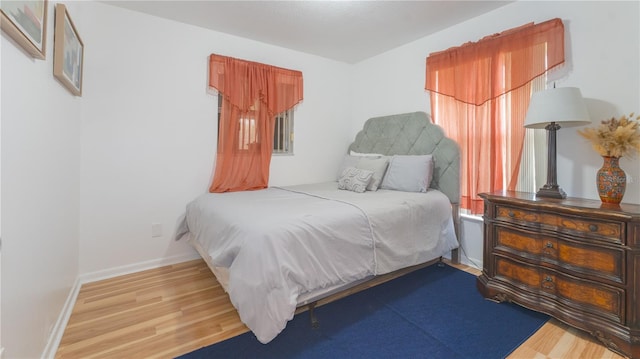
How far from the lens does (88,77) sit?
8.01ft

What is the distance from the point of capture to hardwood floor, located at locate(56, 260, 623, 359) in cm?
160

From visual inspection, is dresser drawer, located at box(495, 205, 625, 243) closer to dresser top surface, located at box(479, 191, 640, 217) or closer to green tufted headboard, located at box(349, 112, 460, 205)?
dresser top surface, located at box(479, 191, 640, 217)

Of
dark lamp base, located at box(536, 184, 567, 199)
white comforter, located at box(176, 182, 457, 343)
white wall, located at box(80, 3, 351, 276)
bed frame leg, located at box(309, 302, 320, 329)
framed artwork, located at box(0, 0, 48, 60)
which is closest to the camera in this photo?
framed artwork, located at box(0, 0, 48, 60)

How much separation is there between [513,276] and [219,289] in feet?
7.30

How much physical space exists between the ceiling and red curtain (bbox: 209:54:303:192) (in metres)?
0.38

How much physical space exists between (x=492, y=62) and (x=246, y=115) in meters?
2.47

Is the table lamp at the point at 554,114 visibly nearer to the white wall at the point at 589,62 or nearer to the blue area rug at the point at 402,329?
the white wall at the point at 589,62

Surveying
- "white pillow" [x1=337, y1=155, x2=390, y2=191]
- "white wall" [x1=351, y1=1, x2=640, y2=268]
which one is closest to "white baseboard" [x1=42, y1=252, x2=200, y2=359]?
"white pillow" [x1=337, y1=155, x2=390, y2=191]

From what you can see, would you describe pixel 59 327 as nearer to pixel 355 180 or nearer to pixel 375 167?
pixel 355 180

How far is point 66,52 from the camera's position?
71.9 inches

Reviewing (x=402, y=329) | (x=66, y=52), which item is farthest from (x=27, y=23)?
(x=402, y=329)

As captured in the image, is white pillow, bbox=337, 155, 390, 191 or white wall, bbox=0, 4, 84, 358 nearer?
white wall, bbox=0, 4, 84, 358

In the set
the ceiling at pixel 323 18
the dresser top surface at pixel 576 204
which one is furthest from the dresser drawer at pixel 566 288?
the ceiling at pixel 323 18

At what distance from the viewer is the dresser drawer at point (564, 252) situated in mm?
1603
